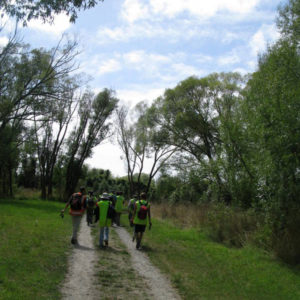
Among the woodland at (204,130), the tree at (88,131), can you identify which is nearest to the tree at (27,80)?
the woodland at (204,130)

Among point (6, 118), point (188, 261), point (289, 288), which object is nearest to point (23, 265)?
point (188, 261)

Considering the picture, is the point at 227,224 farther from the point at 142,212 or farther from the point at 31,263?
the point at 31,263

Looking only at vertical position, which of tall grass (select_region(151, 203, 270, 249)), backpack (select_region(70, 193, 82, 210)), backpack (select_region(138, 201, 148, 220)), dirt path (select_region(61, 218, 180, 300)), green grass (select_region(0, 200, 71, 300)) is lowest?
dirt path (select_region(61, 218, 180, 300))

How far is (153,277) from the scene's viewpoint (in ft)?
25.8

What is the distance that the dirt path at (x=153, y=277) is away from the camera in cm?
664

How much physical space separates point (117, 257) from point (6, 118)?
1565cm

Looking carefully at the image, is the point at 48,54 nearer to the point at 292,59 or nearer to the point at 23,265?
the point at 292,59

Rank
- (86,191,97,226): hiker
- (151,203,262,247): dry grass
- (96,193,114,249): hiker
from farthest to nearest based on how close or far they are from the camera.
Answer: (86,191,97,226): hiker
(151,203,262,247): dry grass
(96,193,114,249): hiker

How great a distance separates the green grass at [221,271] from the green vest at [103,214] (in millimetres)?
1692

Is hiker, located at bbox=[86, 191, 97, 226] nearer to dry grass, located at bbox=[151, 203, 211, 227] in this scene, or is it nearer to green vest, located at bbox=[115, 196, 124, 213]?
green vest, located at bbox=[115, 196, 124, 213]

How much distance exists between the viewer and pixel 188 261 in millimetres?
10172

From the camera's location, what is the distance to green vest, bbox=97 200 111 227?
11.2 metres

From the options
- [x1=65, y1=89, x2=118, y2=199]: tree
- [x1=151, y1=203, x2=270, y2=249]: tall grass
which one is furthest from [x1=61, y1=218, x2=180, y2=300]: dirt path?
[x1=65, y1=89, x2=118, y2=199]: tree

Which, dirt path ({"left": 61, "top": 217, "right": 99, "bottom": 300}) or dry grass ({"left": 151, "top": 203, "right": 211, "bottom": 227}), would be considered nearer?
dirt path ({"left": 61, "top": 217, "right": 99, "bottom": 300})
